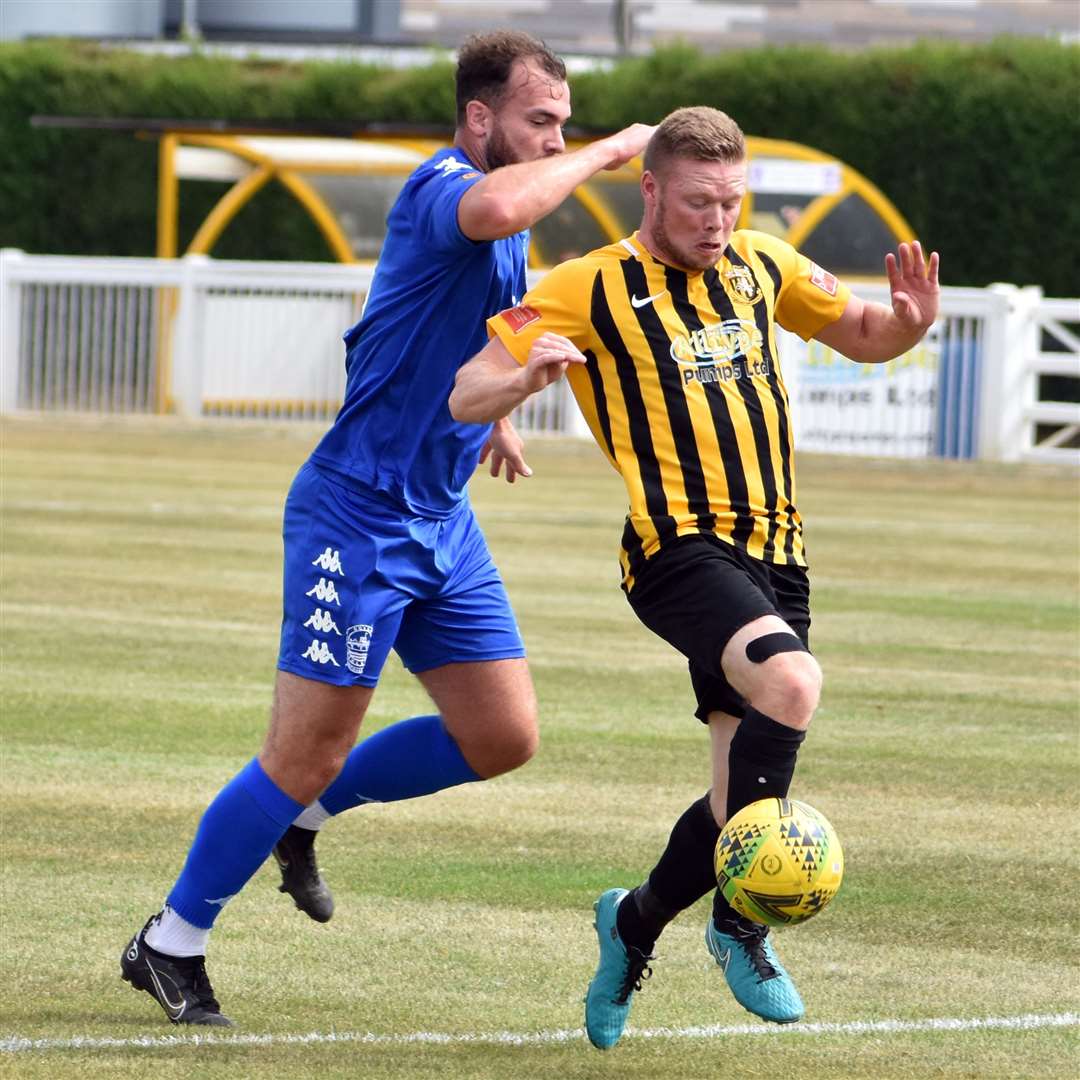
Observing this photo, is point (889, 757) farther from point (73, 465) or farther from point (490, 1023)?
point (73, 465)

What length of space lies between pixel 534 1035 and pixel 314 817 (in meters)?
1.00

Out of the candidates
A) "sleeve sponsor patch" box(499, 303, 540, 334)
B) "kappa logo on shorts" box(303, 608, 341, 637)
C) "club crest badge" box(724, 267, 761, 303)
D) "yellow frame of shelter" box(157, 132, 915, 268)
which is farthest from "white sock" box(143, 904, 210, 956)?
"yellow frame of shelter" box(157, 132, 915, 268)

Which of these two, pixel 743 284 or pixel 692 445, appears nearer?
pixel 692 445

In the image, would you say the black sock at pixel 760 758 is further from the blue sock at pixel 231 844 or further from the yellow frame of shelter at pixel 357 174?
the yellow frame of shelter at pixel 357 174

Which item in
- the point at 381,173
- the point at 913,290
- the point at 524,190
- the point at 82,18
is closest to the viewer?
the point at 524,190

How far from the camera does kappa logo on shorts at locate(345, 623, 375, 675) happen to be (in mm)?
5492

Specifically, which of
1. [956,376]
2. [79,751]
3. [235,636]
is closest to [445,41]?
→ [956,376]

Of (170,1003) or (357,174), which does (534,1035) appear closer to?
(170,1003)

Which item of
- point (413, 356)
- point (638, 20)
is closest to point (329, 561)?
point (413, 356)

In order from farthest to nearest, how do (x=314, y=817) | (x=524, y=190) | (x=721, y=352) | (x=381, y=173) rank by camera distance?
1. (x=381, y=173)
2. (x=314, y=817)
3. (x=721, y=352)
4. (x=524, y=190)

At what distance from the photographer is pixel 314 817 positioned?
20.2 feet

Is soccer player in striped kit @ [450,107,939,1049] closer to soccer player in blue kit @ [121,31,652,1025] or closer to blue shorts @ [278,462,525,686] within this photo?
soccer player in blue kit @ [121,31,652,1025]

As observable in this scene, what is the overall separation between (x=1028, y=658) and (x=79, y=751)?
500cm

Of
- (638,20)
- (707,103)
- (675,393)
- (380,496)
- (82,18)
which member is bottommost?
(380,496)
